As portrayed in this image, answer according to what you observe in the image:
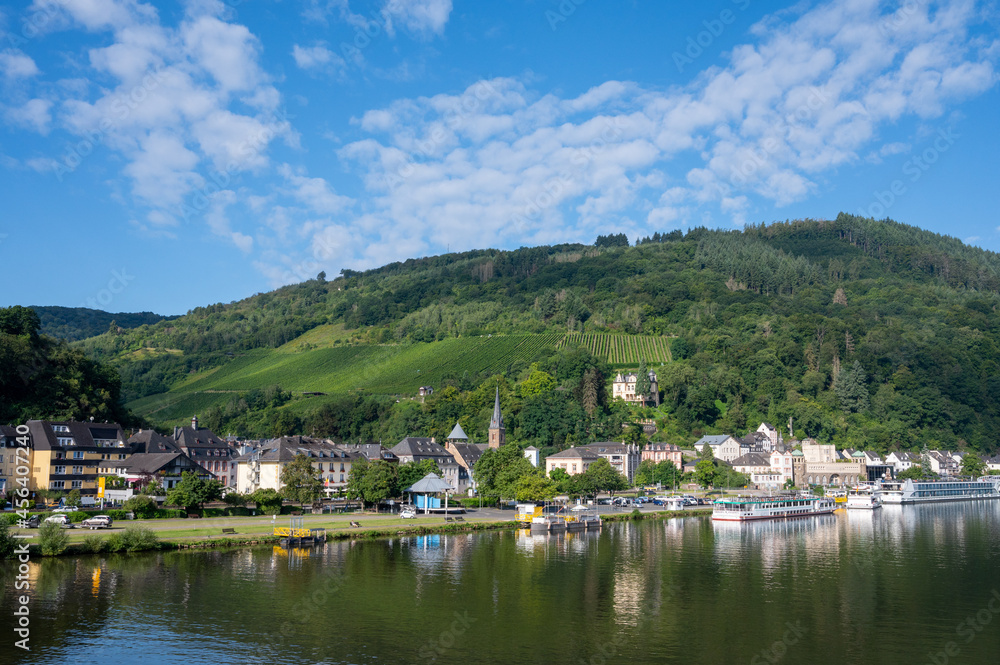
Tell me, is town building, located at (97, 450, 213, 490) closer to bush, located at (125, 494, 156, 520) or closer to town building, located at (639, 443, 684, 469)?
bush, located at (125, 494, 156, 520)

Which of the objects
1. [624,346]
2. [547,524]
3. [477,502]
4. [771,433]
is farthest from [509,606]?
[624,346]

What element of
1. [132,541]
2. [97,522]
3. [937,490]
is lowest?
[937,490]

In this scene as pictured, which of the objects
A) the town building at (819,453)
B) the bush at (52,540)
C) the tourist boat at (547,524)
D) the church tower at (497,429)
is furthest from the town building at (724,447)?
the bush at (52,540)

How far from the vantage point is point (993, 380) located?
165500 mm

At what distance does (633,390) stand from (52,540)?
119m

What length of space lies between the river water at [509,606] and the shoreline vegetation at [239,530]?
204 centimetres

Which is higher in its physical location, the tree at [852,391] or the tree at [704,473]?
the tree at [852,391]

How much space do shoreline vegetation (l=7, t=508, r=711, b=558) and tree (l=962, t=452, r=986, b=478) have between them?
108299 mm

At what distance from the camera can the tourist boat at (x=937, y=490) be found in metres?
124

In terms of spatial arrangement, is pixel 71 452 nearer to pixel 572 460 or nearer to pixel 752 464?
pixel 572 460

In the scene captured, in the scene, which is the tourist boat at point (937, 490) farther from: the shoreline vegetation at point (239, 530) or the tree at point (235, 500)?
the tree at point (235, 500)

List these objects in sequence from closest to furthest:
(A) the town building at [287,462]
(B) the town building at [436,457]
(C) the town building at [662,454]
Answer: (A) the town building at [287,462]
(B) the town building at [436,457]
(C) the town building at [662,454]

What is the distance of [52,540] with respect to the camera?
4647 cm

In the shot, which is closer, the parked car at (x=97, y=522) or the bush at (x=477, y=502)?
the parked car at (x=97, y=522)
